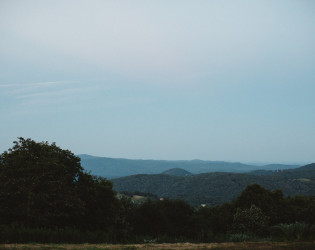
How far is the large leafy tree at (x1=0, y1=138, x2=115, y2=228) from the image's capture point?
18578 mm

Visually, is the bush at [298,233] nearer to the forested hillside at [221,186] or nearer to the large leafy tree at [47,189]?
the large leafy tree at [47,189]

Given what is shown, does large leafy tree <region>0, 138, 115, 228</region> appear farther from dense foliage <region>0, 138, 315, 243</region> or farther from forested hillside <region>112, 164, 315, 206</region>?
forested hillside <region>112, 164, 315, 206</region>

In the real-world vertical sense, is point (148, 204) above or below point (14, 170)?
below

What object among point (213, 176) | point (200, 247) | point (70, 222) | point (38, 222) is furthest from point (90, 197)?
point (213, 176)

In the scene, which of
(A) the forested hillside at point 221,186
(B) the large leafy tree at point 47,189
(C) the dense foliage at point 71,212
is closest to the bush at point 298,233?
(C) the dense foliage at point 71,212

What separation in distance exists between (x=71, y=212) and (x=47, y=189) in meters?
2.08

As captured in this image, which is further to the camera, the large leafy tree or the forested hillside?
the forested hillside

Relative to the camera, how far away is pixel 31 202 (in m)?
18.5

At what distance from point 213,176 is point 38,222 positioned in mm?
173537

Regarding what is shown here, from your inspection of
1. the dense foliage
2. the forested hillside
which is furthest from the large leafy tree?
the forested hillside

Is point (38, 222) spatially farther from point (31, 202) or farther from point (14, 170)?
point (14, 170)

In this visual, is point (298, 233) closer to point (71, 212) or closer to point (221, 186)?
point (71, 212)

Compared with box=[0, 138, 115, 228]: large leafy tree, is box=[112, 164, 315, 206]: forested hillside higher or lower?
lower

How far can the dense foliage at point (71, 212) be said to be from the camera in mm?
13852
